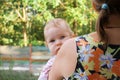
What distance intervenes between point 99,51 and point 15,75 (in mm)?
5738

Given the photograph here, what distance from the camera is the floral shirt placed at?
99 centimetres

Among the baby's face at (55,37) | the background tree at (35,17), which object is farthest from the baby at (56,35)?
the background tree at (35,17)

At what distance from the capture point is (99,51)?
100cm

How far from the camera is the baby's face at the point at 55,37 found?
5.01 ft

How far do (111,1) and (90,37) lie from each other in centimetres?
12

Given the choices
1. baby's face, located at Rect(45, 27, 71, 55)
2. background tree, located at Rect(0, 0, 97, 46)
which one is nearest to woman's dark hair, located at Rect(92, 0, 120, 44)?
baby's face, located at Rect(45, 27, 71, 55)

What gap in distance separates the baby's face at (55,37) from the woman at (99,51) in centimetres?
49

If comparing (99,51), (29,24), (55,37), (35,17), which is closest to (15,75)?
(35,17)

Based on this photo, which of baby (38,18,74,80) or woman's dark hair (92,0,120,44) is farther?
baby (38,18,74,80)

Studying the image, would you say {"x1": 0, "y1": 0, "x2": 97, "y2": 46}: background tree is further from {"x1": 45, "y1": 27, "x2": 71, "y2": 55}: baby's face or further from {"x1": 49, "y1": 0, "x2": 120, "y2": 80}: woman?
{"x1": 49, "y1": 0, "x2": 120, "y2": 80}: woman

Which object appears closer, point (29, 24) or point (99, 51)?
point (99, 51)

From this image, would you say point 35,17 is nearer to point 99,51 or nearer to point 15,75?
point 15,75

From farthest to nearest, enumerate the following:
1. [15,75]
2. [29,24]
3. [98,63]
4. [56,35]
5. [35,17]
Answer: [29,24] → [35,17] → [15,75] → [56,35] → [98,63]

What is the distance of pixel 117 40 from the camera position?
1003 millimetres
